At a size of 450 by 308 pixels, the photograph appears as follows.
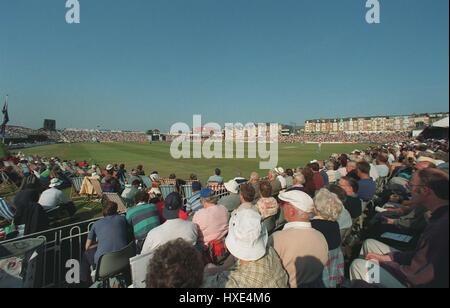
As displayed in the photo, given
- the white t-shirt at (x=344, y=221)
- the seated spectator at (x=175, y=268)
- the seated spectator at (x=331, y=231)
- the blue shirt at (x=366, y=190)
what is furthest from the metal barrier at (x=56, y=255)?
the blue shirt at (x=366, y=190)

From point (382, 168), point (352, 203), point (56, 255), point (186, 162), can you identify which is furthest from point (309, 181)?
point (186, 162)

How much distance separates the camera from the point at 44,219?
507 centimetres

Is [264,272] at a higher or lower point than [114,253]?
higher

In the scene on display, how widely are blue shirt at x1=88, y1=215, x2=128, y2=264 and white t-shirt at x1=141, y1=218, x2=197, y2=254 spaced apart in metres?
0.71

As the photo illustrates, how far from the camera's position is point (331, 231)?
306 cm

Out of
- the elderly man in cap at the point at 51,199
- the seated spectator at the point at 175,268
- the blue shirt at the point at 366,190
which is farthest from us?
the elderly man in cap at the point at 51,199

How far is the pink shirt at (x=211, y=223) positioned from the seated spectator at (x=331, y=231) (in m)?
1.48

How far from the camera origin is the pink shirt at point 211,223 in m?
3.95

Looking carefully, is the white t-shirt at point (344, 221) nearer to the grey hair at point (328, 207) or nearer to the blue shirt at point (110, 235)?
the grey hair at point (328, 207)

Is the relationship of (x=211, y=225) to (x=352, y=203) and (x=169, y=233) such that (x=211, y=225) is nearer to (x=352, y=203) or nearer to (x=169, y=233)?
(x=169, y=233)

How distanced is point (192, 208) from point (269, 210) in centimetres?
244

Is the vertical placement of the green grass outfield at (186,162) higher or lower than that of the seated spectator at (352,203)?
lower

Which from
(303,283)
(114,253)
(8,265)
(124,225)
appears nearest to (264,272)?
(303,283)
